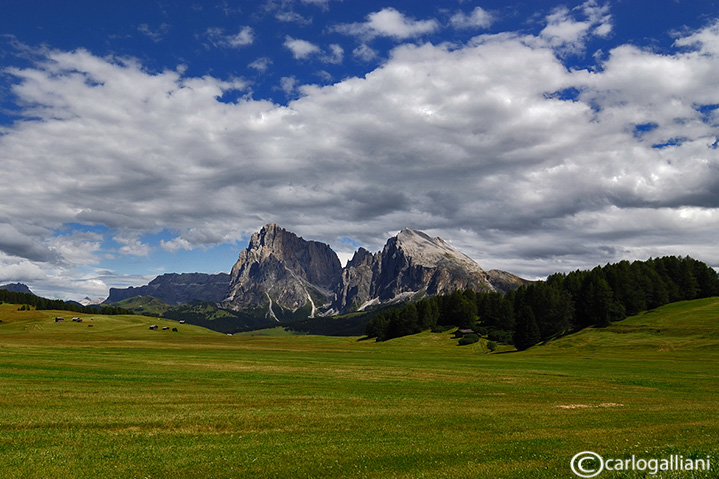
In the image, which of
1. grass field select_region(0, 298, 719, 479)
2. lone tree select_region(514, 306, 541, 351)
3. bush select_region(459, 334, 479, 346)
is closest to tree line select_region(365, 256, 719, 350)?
lone tree select_region(514, 306, 541, 351)

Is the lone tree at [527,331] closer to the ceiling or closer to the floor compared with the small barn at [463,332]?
closer to the ceiling

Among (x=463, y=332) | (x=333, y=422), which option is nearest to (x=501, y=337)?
(x=463, y=332)

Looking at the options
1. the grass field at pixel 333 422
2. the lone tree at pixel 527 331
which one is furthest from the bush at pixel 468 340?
the grass field at pixel 333 422

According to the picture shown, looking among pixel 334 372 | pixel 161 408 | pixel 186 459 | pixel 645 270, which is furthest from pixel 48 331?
pixel 645 270

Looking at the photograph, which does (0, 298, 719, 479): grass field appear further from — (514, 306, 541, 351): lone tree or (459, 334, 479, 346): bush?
(459, 334, 479, 346): bush

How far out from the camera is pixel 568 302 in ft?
458

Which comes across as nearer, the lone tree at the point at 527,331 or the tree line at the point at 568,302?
the lone tree at the point at 527,331

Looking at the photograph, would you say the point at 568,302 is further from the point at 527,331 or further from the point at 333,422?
the point at 333,422

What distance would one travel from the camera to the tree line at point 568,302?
134500mm

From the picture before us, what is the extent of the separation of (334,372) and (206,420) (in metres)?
32.2

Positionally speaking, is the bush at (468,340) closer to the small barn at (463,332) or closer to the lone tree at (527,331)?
the small barn at (463,332)

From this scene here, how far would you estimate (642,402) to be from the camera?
1388 inches

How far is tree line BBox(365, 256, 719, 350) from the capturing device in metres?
134

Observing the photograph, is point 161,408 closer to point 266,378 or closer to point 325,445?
point 325,445
